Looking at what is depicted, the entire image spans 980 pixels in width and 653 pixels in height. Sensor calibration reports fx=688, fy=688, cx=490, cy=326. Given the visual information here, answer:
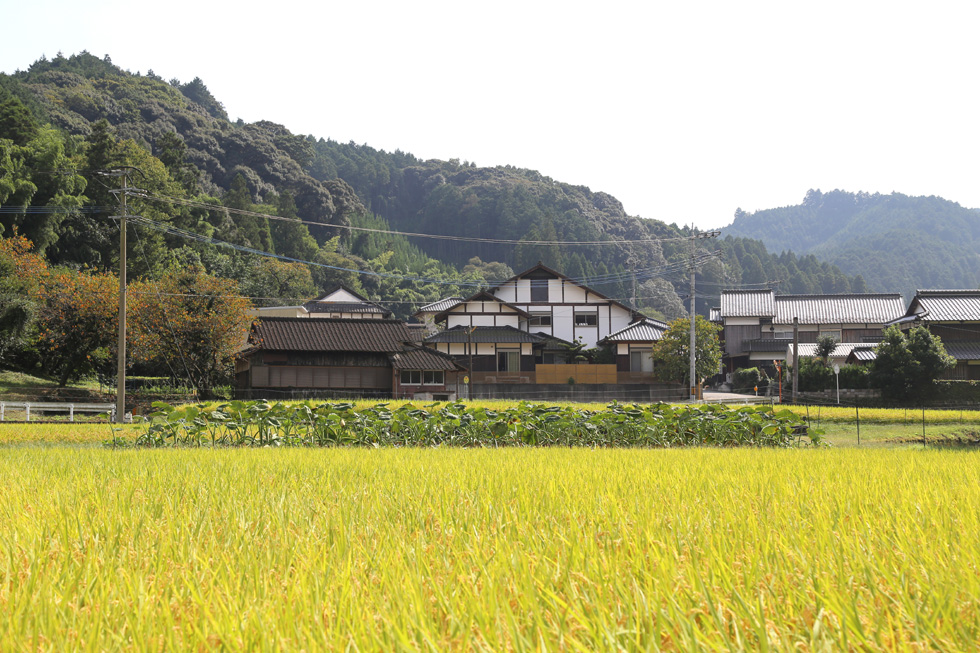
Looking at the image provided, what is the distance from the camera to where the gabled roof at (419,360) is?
33219mm

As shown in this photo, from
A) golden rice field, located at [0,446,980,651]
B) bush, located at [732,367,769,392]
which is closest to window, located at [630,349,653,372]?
bush, located at [732,367,769,392]

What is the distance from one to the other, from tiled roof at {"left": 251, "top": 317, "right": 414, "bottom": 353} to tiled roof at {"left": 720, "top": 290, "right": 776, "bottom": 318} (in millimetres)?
29512

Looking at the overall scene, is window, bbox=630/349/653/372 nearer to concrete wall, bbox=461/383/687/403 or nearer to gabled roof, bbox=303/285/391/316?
concrete wall, bbox=461/383/687/403

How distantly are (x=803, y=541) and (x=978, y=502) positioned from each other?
5.71ft

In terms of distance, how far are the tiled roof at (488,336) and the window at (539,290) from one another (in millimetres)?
5547

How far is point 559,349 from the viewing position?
151 feet

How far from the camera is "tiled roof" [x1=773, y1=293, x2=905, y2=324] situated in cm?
4984

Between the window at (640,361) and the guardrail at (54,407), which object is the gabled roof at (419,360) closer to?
the guardrail at (54,407)

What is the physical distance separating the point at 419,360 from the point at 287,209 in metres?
43.4

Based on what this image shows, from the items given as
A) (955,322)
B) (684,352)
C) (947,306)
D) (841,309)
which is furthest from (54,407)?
(841,309)

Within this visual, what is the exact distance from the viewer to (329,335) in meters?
33.9

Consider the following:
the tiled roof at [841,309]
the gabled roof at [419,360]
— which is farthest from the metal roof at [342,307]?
the tiled roof at [841,309]

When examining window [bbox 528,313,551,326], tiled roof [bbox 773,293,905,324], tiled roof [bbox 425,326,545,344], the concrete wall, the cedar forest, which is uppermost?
the cedar forest

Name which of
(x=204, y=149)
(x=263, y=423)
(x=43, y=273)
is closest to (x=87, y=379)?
(x=43, y=273)
